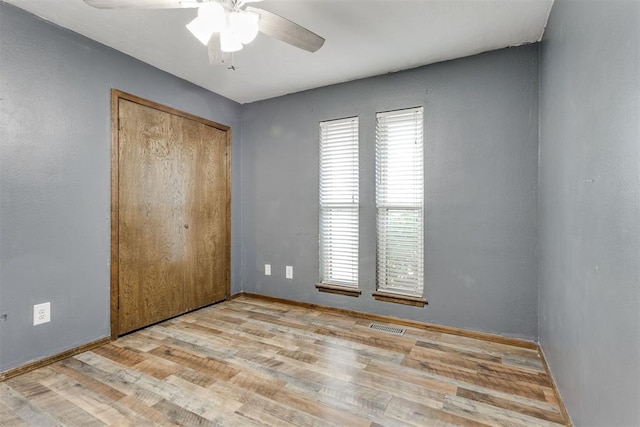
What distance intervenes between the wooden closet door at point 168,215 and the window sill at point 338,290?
1163 millimetres

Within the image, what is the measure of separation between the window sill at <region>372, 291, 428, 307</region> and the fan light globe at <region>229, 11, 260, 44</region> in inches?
94.3

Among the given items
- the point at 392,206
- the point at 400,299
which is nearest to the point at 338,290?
the point at 400,299

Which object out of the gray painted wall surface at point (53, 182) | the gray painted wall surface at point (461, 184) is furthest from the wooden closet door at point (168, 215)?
the gray painted wall surface at point (461, 184)

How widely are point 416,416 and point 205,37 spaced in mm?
2246

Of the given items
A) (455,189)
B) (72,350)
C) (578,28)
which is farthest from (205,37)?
(72,350)

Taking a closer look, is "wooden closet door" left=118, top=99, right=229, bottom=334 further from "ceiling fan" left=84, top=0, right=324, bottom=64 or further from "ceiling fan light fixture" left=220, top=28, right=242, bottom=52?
"ceiling fan light fixture" left=220, top=28, right=242, bottom=52

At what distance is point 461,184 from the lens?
268 centimetres

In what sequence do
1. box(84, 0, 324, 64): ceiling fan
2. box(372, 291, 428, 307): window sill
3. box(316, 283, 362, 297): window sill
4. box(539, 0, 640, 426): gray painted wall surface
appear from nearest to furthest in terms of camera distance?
1. box(539, 0, 640, 426): gray painted wall surface
2. box(84, 0, 324, 64): ceiling fan
3. box(372, 291, 428, 307): window sill
4. box(316, 283, 362, 297): window sill

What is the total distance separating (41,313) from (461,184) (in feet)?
10.8

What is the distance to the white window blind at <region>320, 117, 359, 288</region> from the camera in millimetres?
3207

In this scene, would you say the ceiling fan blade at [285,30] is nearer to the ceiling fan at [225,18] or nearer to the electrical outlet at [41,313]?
the ceiling fan at [225,18]

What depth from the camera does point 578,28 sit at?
1451 millimetres

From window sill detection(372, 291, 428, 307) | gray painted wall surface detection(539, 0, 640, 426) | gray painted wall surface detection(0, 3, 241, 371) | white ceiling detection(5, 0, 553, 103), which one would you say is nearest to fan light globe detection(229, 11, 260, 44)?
white ceiling detection(5, 0, 553, 103)

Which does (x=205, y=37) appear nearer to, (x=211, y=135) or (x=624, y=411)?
(x=211, y=135)
